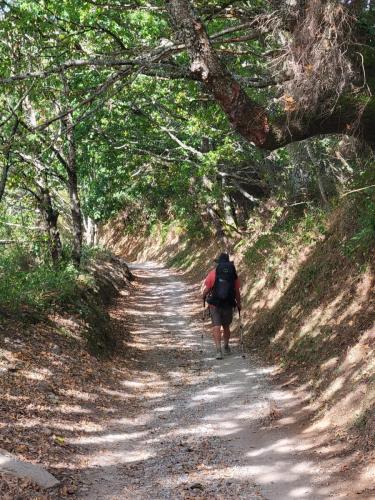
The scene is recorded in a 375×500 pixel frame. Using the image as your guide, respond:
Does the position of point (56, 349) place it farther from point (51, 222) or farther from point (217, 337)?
point (51, 222)

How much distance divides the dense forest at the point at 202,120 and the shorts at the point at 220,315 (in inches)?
37.5

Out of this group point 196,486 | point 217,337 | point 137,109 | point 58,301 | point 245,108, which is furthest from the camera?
point 137,109

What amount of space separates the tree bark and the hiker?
Answer: 15.5ft

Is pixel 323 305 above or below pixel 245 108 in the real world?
below

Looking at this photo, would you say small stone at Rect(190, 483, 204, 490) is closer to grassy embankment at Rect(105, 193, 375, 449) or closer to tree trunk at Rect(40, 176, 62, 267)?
grassy embankment at Rect(105, 193, 375, 449)

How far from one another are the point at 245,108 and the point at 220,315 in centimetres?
559

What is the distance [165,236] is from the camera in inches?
1608

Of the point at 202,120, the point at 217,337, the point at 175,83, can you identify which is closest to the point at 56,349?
the point at 217,337

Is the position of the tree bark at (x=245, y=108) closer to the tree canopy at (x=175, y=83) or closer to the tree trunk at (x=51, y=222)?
the tree canopy at (x=175, y=83)

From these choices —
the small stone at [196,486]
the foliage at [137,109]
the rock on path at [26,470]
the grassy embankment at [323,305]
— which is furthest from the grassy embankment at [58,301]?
the small stone at [196,486]

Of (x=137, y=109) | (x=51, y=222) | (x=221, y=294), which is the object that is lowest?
(x=221, y=294)

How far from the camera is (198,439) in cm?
636

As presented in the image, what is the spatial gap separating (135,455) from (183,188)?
19.1 metres

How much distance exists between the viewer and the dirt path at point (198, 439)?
198 inches
